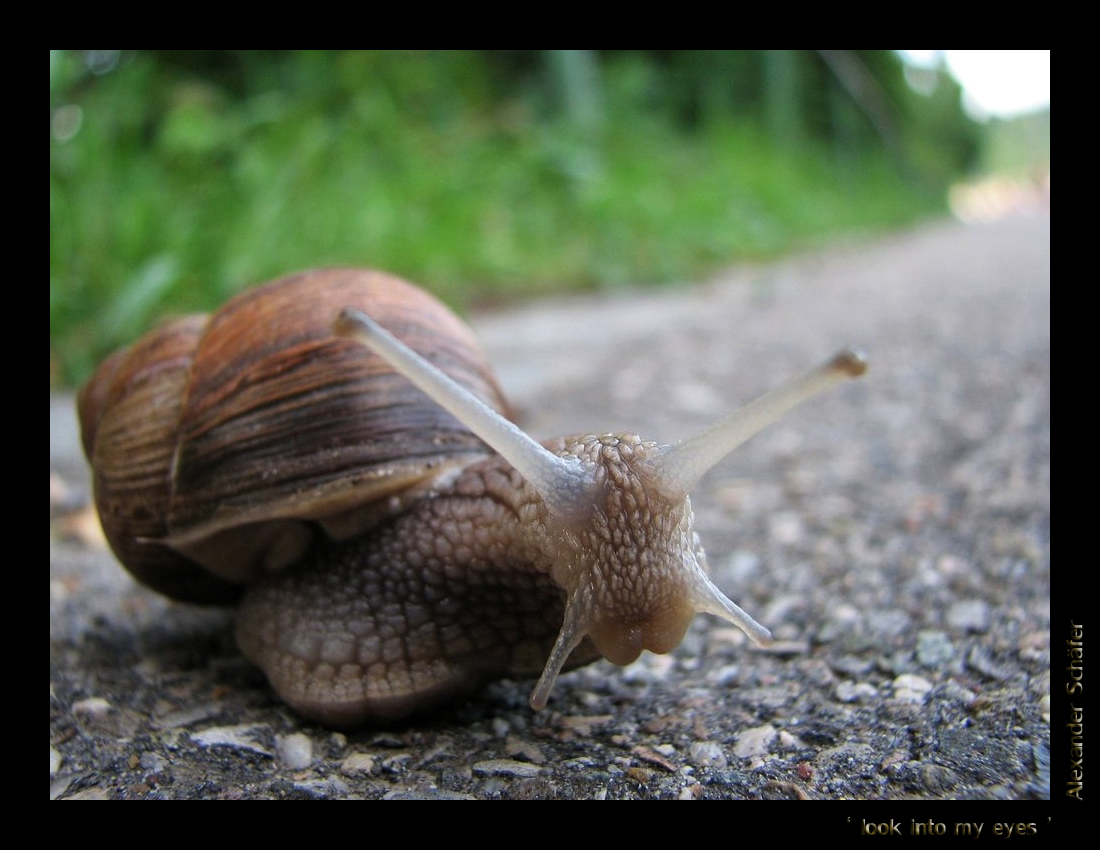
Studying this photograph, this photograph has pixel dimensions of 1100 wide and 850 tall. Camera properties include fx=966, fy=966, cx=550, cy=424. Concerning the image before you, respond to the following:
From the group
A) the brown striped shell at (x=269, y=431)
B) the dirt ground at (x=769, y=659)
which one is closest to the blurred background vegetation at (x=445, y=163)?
the dirt ground at (x=769, y=659)

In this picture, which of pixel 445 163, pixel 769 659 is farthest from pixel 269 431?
pixel 445 163

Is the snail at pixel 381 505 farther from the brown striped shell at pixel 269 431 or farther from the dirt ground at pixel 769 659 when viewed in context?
the dirt ground at pixel 769 659

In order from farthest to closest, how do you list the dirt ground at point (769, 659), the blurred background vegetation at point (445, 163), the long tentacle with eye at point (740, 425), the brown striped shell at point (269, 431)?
the blurred background vegetation at point (445, 163), the brown striped shell at point (269, 431), the dirt ground at point (769, 659), the long tentacle with eye at point (740, 425)

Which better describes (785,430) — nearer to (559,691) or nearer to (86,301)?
(559,691)

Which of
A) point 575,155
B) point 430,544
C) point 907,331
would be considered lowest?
point 430,544
